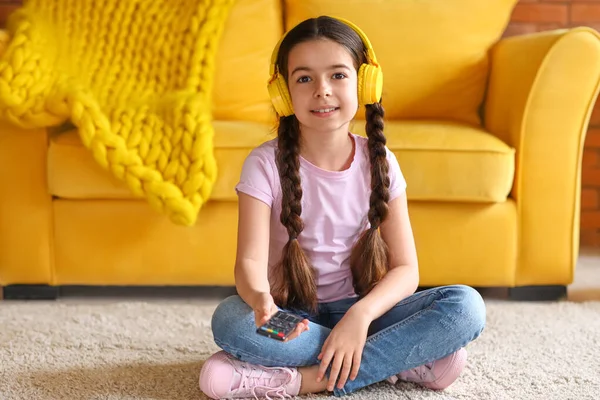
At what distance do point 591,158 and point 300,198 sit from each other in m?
1.51

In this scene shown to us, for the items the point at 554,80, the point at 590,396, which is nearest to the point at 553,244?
the point at 554,80

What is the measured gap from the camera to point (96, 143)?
164cm

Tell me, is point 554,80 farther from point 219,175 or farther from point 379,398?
point 379,398

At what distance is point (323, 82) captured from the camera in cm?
117

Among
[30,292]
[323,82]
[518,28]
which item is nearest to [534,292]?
[323,82]

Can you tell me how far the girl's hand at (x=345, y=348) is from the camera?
1.12m

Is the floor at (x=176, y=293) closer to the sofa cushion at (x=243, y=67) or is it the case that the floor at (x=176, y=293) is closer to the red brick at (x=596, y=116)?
the sofa cushion at (x=243, y=67)

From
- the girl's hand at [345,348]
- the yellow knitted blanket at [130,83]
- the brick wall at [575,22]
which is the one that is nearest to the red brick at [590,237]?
the brick wall at [575,22]

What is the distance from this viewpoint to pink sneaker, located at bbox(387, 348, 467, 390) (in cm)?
119

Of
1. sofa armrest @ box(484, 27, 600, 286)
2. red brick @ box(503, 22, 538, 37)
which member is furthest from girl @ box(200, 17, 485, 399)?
red brick @ box(503, 22, 538, 37)

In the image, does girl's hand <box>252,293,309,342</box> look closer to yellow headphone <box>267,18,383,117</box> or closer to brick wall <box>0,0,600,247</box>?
yellow headphone <box>267,18,383,117</box>

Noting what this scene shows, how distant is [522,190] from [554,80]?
0.82 ft

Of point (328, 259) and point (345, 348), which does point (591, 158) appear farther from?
point (345, 348)

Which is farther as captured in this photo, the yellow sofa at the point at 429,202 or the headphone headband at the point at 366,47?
the yellow sofa at the point at 429,202
